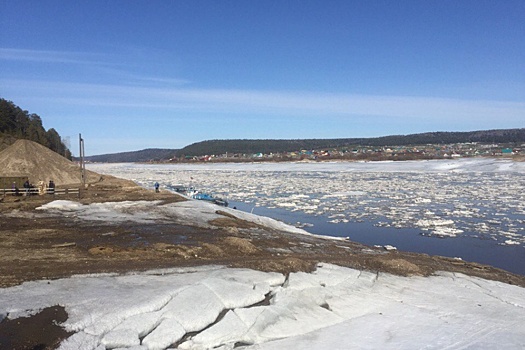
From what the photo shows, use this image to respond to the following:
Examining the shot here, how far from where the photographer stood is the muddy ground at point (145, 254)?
938cm

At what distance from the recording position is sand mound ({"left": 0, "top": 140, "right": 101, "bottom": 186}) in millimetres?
38656

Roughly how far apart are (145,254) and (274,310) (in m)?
5.23

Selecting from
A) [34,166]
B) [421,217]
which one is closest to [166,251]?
[421,217]

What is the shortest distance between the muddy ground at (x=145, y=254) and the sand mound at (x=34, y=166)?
72.8 ft

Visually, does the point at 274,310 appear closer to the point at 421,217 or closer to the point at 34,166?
the point at 421,217

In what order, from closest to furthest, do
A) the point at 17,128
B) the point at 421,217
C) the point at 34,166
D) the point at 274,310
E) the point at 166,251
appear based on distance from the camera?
the point at 274,310
the point at 166,251
the point at 421,217
the point at 34,166
the point at 17,128

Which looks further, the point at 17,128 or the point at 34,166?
the point at 17,128

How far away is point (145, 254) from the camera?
12.5 m

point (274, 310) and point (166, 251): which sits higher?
point (166, 251)

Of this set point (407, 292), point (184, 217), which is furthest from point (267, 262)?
point (184, 217)

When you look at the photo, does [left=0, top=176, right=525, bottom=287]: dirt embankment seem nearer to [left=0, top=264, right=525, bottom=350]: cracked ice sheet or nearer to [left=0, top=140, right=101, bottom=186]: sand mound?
[left=0, top=264, right=525, bottom=350]: cracked ice sheet

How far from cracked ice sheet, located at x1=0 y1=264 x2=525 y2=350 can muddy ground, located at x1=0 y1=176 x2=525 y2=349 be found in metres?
0.58

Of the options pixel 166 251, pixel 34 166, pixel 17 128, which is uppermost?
pixel 17 128

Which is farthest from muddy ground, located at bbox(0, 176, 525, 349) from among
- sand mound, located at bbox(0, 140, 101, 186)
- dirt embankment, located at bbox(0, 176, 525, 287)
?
sand mound, located at bbox(0, 140, 101, 186)
